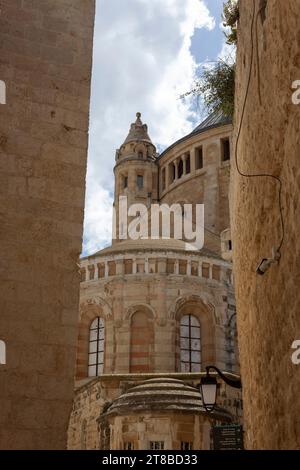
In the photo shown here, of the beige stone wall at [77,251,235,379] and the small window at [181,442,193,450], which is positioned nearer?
the small window at [181,442,193,450]

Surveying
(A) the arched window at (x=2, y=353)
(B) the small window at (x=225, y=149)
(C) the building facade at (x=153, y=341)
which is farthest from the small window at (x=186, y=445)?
(B) the small window at (x=225, y=149)

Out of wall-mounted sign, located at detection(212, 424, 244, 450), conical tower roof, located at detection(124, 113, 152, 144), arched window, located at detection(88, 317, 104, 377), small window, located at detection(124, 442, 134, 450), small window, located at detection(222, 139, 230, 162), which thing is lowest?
wall-mounted sign, located at detection(212, 424, 244, 450)

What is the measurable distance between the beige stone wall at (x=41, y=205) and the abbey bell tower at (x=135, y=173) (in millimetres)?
29262

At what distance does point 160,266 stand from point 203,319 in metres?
2.73

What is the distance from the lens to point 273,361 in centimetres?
675

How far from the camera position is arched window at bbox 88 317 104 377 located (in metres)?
25.2

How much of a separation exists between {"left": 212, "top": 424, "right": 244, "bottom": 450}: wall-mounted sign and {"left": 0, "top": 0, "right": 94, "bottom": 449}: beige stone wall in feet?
17.4

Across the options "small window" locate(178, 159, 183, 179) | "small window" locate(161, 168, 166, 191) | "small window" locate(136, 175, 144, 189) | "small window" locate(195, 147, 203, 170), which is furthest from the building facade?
"small window" locate(136, 175, 144, 189)

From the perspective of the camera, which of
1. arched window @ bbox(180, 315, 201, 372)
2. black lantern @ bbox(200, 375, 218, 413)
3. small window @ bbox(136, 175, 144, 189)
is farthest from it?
small window @ bbox(136, 175, 144, 189)

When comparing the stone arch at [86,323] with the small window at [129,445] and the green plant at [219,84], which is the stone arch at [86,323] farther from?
the green plant at [219,84]

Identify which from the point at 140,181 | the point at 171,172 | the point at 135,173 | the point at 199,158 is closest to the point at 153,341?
the point at 199,158

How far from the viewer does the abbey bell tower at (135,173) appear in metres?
39.0

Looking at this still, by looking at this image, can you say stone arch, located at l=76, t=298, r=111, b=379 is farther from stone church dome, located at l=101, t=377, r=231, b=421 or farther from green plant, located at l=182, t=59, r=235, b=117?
green plant, located at l=182, t=59, r=235, b=117

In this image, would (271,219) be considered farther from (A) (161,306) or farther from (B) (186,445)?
(A) (161,306)
